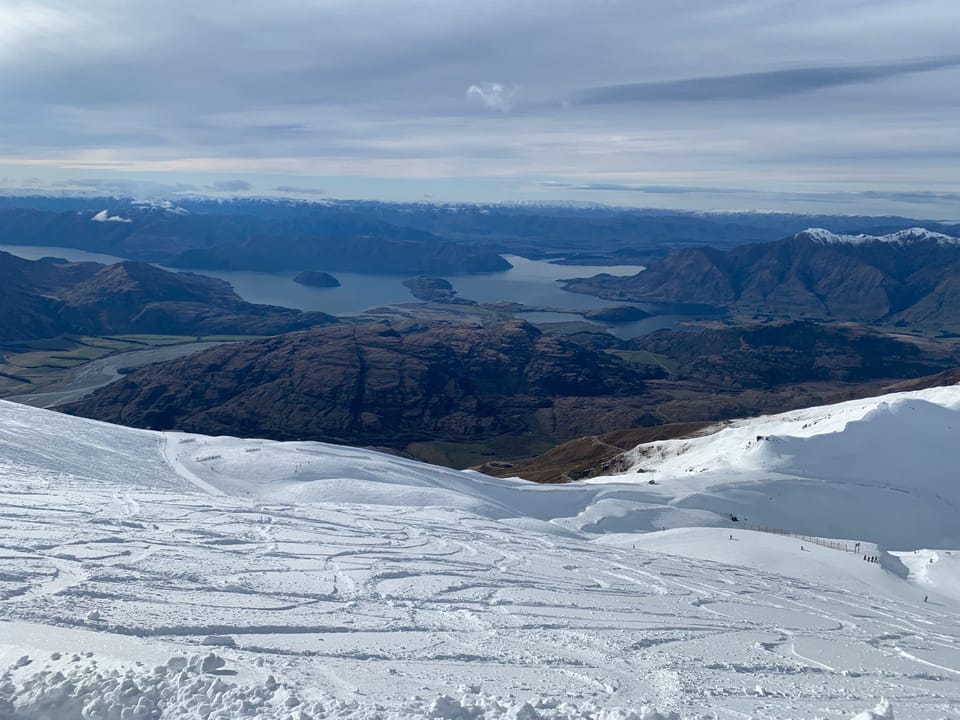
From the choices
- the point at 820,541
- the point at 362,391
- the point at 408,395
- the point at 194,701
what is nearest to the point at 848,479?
the point at 820,541

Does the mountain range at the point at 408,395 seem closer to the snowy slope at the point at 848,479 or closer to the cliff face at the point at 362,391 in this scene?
the cliff face at the point at 362,391

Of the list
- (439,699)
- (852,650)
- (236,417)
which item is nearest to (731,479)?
(852,650)

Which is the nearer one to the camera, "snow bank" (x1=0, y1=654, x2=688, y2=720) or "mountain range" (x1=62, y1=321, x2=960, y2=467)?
"snow bank" (x1=0, y1=654, x2=688, y2=720)

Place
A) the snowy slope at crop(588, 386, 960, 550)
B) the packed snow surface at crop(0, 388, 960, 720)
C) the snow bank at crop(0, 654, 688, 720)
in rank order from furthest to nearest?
the snowy slope at crop(588, 386, 960, 550), the packed snow surface at crop(0, 388, 960, 720), the snow bank at crop(0, 654, 688, 720)

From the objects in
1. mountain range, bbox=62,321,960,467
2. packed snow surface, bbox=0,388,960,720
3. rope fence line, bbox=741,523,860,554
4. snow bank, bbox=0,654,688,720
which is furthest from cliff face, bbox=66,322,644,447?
Result: snow bank, bbox=0,654,688,720

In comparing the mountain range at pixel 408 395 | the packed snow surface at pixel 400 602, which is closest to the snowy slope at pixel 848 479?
the packed snow surface at pixel 400 602

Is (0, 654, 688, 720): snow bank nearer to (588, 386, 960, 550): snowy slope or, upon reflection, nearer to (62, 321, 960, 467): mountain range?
(588, 386, 960, 550): snowy slope
